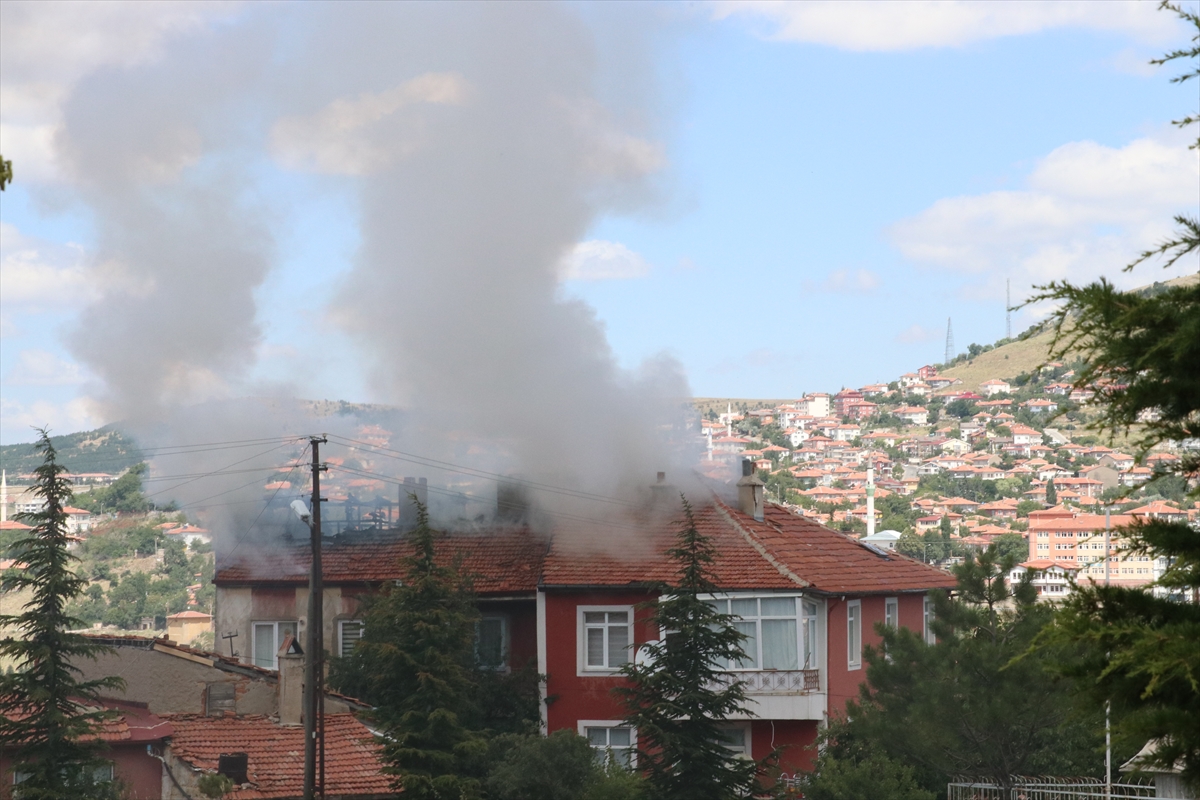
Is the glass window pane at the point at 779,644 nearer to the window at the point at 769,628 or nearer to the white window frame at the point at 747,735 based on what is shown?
the window at the point at 769,628

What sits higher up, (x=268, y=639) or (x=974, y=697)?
(x=974, y=697)

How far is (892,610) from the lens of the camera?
128ft

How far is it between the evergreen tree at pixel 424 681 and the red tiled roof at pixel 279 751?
2.71 ft

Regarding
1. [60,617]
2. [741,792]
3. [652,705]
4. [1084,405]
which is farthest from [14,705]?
[1084,405]

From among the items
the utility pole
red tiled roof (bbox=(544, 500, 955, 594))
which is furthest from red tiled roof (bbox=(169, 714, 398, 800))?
red tiled roof (bbox=(544, 500, 955, 594))

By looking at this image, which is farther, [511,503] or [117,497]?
[117,497]

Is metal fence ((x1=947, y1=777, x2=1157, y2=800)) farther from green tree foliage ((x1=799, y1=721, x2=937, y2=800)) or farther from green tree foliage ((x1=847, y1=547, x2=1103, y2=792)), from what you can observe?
green tree foliage ((x1=799, y1=721, x2=937, y2=800))

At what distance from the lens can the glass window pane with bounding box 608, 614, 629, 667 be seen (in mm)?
35188

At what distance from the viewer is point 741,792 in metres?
27.0

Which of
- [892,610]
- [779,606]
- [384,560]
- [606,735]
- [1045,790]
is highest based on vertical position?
[384,560]

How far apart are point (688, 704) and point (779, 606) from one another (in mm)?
8262

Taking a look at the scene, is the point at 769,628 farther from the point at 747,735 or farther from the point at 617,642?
the point at 617,642

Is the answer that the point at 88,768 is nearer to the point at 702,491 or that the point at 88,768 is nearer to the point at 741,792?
the point at 741,792

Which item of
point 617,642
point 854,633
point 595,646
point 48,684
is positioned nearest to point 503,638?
point 595,646
